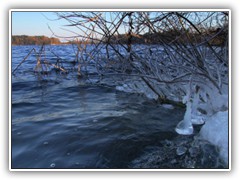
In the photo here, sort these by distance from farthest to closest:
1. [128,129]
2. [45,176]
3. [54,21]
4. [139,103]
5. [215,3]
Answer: [139,103], [128,129], [54,21], [215,3], [45,176]

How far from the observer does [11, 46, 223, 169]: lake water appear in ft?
8.89

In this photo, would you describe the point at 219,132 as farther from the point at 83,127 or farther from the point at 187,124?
the point at 83,127

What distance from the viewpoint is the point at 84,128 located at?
334cm

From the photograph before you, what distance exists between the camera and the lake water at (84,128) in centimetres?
271

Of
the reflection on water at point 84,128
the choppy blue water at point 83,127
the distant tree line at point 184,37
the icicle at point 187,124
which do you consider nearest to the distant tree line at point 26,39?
the choppy blue water at point 83,127

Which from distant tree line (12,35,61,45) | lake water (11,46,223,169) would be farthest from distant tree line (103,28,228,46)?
lake water (11,46,223,169)

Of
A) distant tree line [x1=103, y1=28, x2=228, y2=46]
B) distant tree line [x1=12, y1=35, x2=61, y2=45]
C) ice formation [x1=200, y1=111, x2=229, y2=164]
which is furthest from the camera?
distant tree line [x1=103, y1=28, x2=228, y2=46]

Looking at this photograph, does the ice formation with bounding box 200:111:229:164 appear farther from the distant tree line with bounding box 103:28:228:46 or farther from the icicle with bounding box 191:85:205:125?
the distant tree line with bounding box 103:28:228:46

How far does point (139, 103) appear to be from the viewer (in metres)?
4.43

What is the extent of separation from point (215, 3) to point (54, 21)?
1619 millimetres

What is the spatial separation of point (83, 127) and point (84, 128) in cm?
2

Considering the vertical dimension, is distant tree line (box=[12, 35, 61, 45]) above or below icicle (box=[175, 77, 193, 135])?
above

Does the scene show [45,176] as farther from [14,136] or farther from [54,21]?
[54,21]

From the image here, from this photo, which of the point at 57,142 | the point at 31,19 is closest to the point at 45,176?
the point at 57,142
